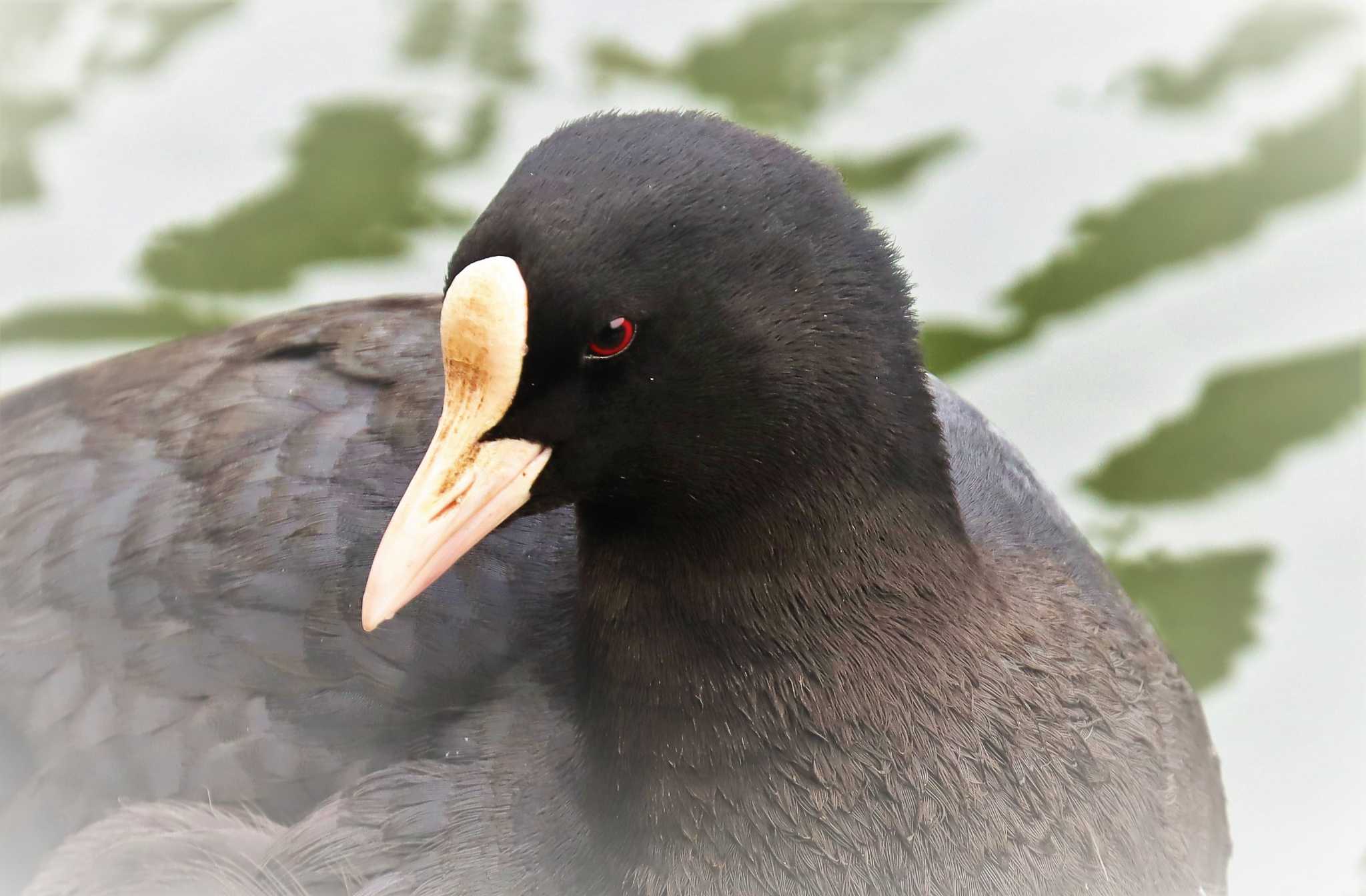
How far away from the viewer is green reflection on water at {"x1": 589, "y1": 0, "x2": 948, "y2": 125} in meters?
6.53

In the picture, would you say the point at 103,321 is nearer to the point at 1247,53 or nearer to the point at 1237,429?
the point at 1237,429

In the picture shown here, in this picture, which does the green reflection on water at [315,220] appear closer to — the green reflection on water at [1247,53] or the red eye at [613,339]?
the green reflection on water at [1247,53]

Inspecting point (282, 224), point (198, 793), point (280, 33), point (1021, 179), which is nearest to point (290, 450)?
point (198, 793)

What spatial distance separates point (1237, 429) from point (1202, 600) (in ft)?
2.29

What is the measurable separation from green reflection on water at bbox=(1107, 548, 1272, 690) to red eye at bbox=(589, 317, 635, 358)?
272cm

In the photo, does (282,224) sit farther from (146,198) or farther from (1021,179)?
(1021,179)

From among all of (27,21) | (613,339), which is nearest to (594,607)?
(613,339)

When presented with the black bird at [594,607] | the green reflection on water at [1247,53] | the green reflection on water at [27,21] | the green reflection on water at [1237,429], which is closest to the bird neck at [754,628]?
the black bird at [594,607]

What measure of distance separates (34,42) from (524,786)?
491 centimetres

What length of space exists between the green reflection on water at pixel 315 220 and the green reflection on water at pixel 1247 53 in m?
2.57

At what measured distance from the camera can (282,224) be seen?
623cm

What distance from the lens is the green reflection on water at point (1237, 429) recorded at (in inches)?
215

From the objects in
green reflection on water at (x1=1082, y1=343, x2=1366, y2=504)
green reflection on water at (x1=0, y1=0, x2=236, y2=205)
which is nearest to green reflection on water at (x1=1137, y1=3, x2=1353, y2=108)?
green reflection on water at (x1=1082, y1=343, x2=1366, y2=504)

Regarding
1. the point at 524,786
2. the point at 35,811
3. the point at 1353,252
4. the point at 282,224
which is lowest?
the point at 35,811
